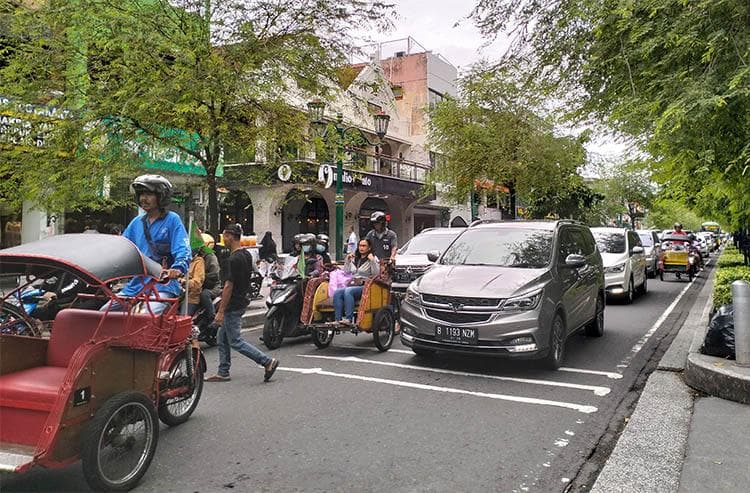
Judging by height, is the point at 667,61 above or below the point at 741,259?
above

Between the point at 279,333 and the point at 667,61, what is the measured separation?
6.11m

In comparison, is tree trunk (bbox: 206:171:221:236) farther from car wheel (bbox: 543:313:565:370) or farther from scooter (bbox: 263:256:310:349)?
car wheel (bbox: 543:313:565:370)

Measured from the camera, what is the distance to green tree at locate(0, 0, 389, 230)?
8.77 m

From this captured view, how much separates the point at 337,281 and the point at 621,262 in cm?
842

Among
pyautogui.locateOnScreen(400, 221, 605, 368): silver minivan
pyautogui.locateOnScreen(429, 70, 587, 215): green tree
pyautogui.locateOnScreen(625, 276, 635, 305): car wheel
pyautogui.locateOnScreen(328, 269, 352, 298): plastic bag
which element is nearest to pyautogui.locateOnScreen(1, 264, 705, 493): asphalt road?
pyautogui.locateOnScreen(400, 221, 605, 368): silver minivan

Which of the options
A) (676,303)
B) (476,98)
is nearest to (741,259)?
(676,303)

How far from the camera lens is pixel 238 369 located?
7.09 metres

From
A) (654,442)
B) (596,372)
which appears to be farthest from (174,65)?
(654,442)

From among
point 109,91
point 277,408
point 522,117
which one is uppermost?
point 522,117

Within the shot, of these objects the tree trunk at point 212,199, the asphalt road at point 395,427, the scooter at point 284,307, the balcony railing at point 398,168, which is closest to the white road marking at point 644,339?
the asphalt road at point 395,427

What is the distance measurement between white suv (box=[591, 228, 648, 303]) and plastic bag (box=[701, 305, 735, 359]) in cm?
695

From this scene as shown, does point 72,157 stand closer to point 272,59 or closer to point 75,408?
point 272,59

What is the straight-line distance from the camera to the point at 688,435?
4484 millimetres

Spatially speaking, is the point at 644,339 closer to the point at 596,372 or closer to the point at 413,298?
the point at 596,372
